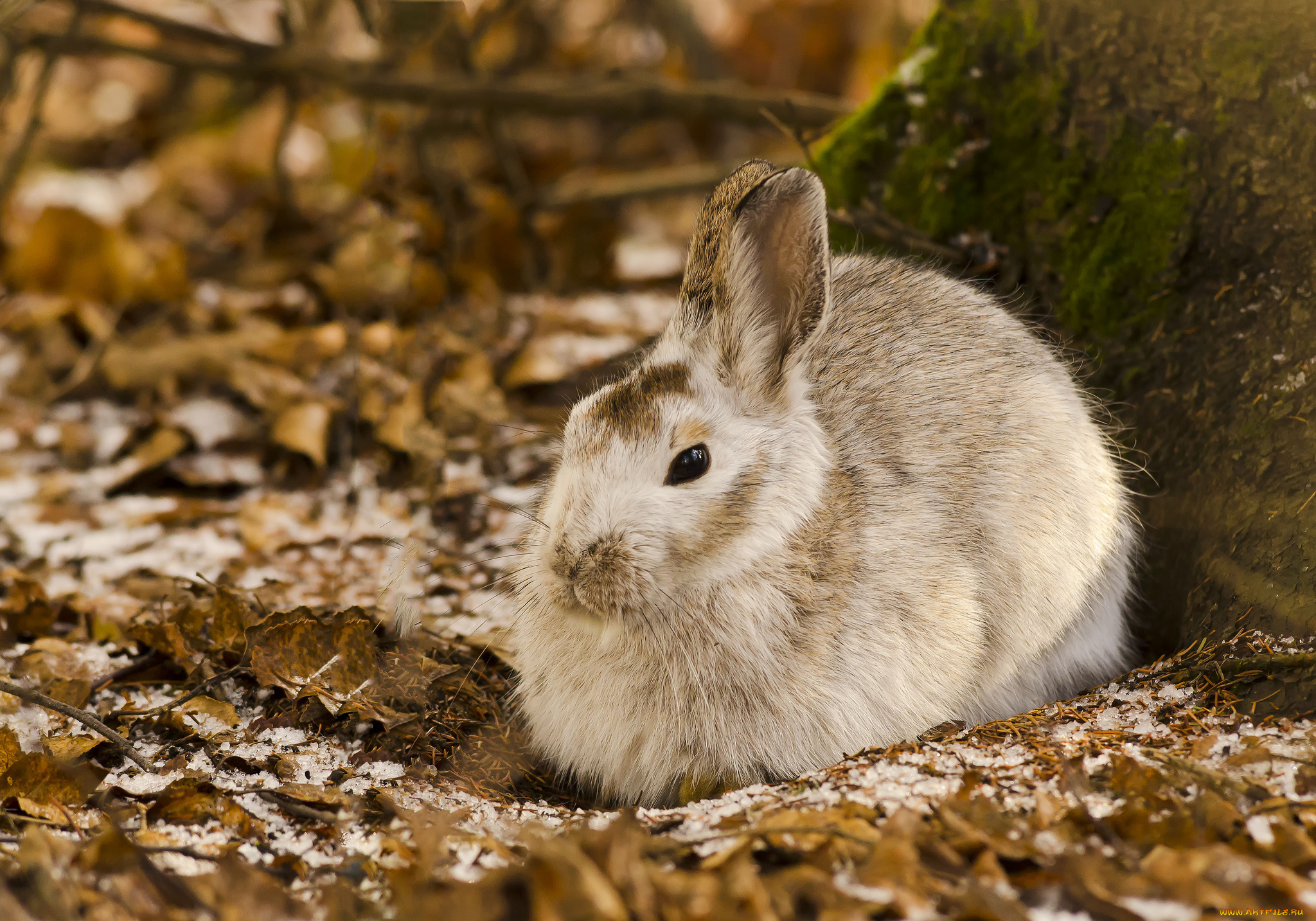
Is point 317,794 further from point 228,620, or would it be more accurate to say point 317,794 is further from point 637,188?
point 637,188

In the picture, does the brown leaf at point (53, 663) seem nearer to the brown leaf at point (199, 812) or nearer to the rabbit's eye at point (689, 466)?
the brown leaf at point (199, 812)

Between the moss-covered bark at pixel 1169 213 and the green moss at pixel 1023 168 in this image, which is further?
the green moss at pixel 1023 168

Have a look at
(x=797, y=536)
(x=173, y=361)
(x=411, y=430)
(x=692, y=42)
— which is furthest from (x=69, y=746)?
(x=692, y=42)

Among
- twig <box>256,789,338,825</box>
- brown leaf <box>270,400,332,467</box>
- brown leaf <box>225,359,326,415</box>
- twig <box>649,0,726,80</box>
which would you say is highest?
twig <box>649,0,726,80</box>

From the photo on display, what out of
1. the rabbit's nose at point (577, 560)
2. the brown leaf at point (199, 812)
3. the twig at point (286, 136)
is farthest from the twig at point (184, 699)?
the twig at point (286, 136)

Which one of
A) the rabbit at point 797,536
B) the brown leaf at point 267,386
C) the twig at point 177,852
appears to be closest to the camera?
the twig at point 177,852

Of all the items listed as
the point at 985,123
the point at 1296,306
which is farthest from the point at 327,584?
the point at 1296,306

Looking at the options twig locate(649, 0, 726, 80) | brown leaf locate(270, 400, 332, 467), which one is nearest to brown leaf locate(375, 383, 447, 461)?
brown leaf locate(270, 400, 332, 467)

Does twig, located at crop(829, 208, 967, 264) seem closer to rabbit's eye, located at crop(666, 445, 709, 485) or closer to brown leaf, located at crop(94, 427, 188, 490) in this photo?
rabbit's eye, located at crop(666, 445, 709, 485)

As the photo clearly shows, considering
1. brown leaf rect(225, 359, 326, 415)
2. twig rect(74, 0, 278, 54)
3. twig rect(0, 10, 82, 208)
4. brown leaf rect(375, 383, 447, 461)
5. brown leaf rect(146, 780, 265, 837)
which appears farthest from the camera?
twig rect(74, 0, 278, 54)
